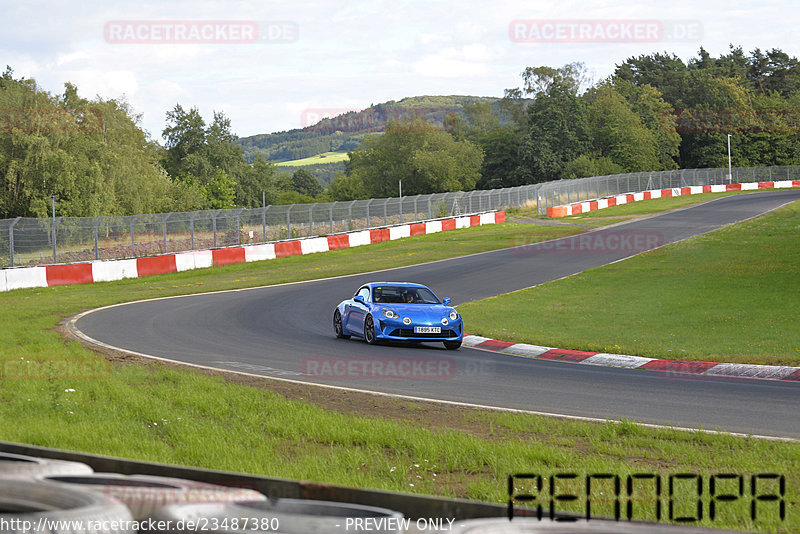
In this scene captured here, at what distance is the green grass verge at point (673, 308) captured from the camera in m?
15.2

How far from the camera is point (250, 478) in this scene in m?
4.00

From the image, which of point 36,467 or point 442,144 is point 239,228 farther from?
point 442,144

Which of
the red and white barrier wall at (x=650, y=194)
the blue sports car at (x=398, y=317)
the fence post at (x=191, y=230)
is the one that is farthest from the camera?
the red and white barrier wall at (x=650, y=194)

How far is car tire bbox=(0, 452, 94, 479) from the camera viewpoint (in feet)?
14.0

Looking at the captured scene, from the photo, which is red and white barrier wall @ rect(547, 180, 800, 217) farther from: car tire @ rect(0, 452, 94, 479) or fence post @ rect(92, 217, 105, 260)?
car tire @ rect(0, 452, 94, 479)

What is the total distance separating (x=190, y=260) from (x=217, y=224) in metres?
2.84

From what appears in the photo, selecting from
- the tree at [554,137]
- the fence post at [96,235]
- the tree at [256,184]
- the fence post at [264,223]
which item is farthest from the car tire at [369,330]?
the tree at [256,184]

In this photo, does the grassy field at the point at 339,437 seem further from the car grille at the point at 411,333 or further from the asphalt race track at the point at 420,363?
the car grille at the point at 411,333

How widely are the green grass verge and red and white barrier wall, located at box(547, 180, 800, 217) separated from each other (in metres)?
26.6

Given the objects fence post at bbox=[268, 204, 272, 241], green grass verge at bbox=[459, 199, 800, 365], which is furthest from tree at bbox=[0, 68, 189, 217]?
green grass verge at bbox=[459, 199, 800, 365]

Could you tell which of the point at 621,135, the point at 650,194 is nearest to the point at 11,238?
the point at 650,194

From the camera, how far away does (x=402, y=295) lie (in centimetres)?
1744

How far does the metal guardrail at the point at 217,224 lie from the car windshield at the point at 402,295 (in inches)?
652

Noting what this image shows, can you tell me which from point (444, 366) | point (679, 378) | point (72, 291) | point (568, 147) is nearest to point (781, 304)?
point (679, 378)
